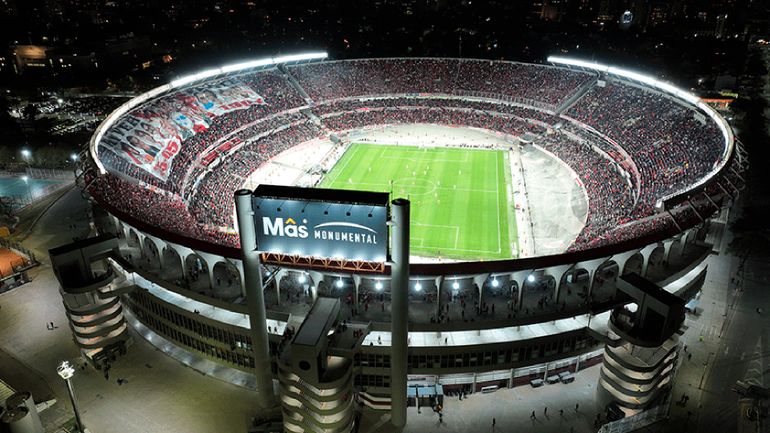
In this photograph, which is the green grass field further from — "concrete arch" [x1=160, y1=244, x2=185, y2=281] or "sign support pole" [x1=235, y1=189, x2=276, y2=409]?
"sign support pole" [x1=235, y1=189, x2=276, y2=409]

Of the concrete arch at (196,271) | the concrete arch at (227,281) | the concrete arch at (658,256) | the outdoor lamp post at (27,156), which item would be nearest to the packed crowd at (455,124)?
the concrete arch at (658,256)

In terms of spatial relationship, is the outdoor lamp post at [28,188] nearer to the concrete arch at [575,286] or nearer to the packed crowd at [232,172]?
the packed crowd at [232,172]

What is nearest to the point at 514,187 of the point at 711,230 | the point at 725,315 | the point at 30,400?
the point at 711,230

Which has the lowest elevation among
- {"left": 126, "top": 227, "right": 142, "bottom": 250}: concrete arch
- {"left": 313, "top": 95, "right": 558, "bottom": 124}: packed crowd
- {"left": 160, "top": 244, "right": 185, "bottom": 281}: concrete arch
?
{"left": 160, "top": 244, "right": 185, "bottom": 281}: concrete arch

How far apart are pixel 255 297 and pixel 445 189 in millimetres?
41541

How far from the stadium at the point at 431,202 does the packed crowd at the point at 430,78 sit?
369 mm

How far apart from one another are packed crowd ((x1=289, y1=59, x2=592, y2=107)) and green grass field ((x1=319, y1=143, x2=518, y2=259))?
678 inches

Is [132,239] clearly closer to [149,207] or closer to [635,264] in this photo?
[149,207]

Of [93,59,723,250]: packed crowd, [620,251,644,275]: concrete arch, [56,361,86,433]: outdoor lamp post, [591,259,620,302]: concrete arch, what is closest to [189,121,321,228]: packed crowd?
[93,59,723,250]: packed crowd

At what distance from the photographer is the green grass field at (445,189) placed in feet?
181

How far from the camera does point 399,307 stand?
29859mm

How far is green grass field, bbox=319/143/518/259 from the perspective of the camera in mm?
55031

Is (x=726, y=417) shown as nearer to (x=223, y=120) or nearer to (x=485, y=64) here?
(x=223, y=120)

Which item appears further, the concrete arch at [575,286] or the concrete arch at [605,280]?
the concrete arch at [605,280]
